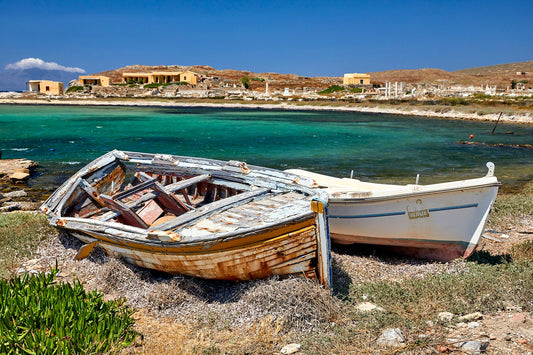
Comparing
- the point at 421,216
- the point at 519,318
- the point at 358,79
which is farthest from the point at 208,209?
the point at 358,79

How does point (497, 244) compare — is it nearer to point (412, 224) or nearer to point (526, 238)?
point (526, 238)

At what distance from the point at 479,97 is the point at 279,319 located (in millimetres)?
67187

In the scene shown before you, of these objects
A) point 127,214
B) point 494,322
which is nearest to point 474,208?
point 494,322

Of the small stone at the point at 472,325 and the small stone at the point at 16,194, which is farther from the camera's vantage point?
the small stone at the point at 16,194

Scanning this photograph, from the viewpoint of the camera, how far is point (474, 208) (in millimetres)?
6980

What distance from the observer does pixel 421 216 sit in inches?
285

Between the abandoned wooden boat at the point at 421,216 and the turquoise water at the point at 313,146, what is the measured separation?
1074 cm

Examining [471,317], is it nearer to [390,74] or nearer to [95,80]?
[95,80]

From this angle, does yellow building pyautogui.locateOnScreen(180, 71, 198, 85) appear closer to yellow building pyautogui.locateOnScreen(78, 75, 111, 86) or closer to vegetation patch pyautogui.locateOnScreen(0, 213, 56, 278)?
yellow building pyautogui.locateOnScreen(78, 75, 111, 86)

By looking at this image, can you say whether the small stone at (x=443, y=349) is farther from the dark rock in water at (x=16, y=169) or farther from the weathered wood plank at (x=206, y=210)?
the dark rock in water at (x=16, y=169)

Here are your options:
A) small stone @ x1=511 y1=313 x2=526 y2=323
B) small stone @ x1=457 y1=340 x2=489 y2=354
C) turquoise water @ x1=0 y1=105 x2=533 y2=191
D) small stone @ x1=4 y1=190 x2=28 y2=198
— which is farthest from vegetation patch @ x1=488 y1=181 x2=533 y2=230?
small stone @ x1=4 y1=190 x2=28 y2=198

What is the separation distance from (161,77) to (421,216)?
107123 millimetres

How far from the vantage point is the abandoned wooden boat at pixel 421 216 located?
22.7 feet

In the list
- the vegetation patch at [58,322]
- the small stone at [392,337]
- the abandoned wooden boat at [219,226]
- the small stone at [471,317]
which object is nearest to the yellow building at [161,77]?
the abandoned wooden boat at [219,226]
